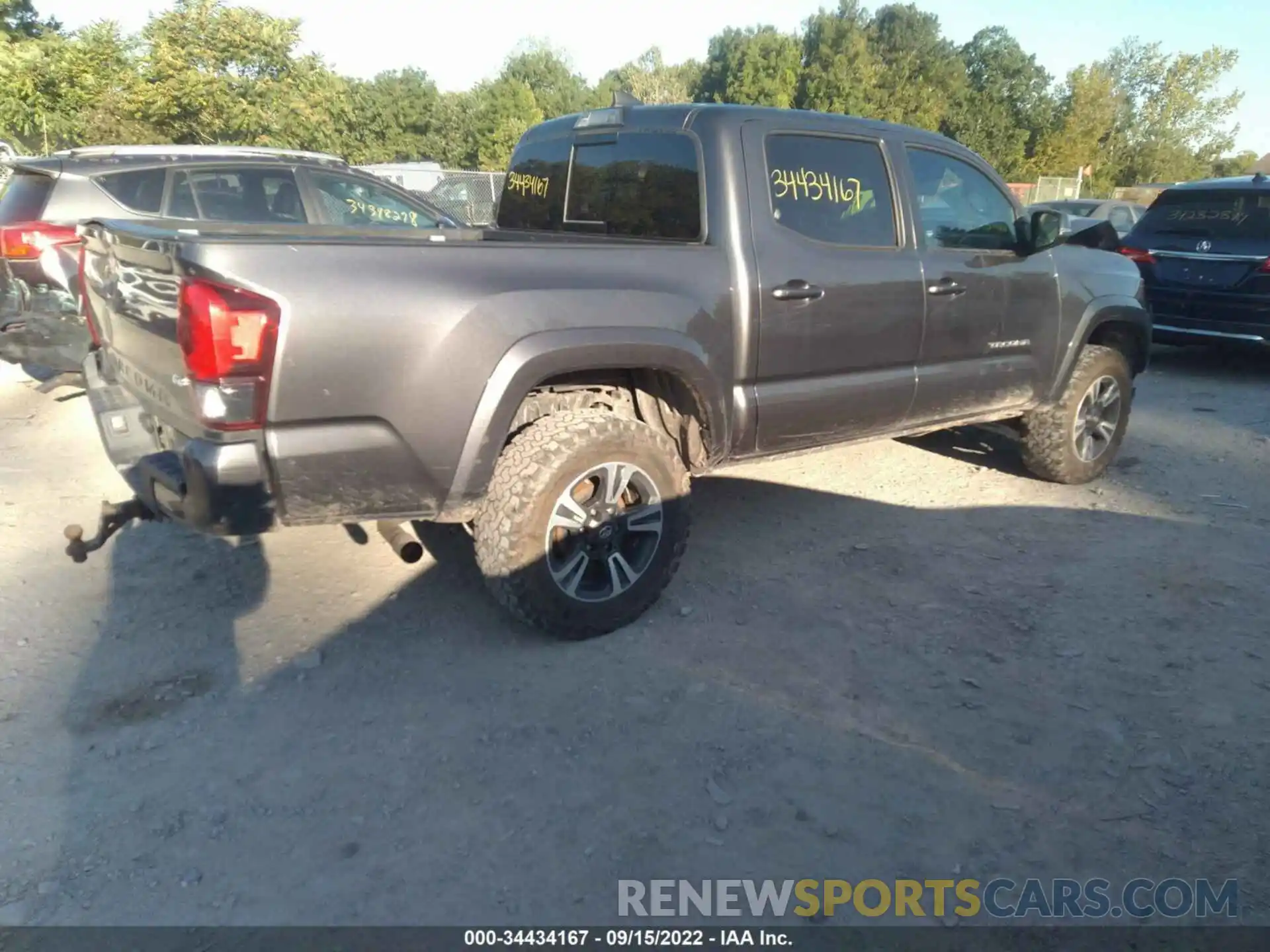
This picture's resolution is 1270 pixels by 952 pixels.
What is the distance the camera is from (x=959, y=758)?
9.33 feet

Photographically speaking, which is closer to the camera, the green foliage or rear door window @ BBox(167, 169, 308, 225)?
rear door window @ BBox(167, 169, 308, 225)

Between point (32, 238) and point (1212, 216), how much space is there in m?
9.66

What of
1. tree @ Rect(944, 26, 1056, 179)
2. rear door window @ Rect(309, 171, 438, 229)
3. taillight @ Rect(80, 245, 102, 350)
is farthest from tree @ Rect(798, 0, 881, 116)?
taillight @ Rect(80, 245, 102, 350)

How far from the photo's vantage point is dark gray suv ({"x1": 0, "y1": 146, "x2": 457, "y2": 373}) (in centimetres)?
559

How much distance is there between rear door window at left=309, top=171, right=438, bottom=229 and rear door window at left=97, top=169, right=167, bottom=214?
43.9 inches

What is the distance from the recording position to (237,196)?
6.66 metres

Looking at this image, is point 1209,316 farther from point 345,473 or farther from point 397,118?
point 397,118

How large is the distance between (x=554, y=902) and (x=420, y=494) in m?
1.34

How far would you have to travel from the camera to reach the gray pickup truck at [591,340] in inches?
106

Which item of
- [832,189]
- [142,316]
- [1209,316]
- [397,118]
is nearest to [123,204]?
[142,316]

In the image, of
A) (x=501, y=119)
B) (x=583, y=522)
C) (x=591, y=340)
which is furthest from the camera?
(x=501, y=119)

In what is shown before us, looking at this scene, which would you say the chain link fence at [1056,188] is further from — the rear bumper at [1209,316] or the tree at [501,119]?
the rear bumper at [1209,316]

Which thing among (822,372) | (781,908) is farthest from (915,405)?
(781,908)

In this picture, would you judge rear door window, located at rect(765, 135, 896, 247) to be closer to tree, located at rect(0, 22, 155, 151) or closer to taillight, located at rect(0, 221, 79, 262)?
taillight, located at rect(0, 221, 79, 262)
